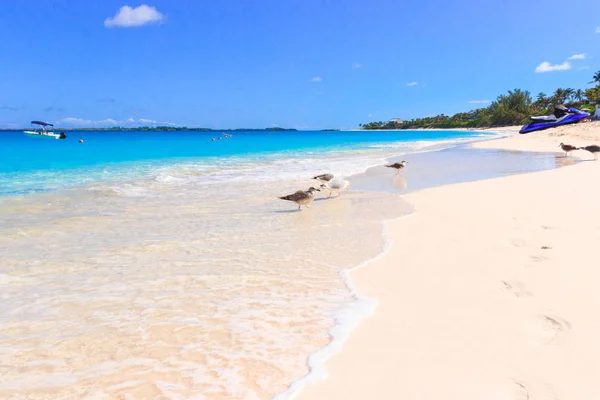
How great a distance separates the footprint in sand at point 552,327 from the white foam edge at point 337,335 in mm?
1504

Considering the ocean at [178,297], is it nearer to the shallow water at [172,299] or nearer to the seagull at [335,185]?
the shallow water at [172,299]

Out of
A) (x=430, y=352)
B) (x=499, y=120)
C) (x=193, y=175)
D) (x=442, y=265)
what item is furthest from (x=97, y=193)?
(x=499, y=120)

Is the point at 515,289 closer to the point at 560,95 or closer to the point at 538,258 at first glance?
the point at 538,258

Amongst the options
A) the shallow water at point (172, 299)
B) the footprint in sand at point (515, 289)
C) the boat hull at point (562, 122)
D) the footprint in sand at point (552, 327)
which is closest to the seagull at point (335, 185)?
the shallow water at point (172, 299)

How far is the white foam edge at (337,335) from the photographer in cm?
296

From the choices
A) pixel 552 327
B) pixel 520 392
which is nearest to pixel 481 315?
pixel 552 327

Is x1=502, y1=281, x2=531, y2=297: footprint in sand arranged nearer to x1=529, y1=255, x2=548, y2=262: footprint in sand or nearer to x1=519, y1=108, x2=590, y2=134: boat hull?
x1=529, y1=255, x2=548, y2=262: footprint in sand

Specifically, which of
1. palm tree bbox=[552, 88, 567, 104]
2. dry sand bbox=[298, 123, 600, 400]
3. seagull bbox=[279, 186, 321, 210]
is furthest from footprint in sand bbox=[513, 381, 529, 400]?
palm tree bbox=[552, 88, 567, 104]

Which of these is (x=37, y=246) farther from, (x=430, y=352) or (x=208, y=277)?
(x=430, y=352)

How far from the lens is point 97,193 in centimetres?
1363

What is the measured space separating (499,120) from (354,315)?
12203 centimetres

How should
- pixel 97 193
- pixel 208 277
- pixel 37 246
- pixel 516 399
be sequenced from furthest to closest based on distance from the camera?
pixel 97 193 → pixel 37 246 → pixel 208 277 → pixel 516 399

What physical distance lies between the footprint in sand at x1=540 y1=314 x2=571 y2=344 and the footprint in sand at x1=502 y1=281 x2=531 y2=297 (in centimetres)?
54

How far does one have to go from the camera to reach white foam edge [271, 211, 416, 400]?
2961 millimetres
